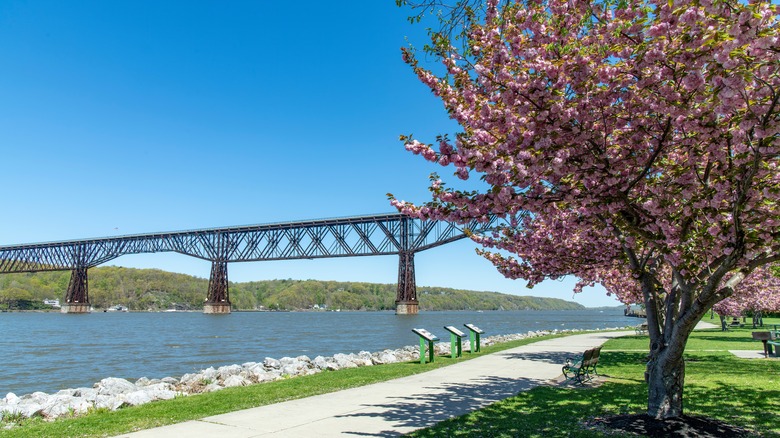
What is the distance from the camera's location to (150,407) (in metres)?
11.1

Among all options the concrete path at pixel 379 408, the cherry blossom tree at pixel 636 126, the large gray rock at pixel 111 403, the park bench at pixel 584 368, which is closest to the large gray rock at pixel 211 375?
the large gray rock at pixel 111 403

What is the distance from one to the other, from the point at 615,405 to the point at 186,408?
320 inches

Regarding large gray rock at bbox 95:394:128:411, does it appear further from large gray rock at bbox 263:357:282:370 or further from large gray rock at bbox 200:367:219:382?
large gray rock at bbox 263:357:282:370

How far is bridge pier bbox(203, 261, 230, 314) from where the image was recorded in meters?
115

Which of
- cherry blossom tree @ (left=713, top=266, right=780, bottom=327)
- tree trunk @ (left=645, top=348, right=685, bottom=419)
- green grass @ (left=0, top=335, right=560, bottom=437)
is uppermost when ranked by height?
cherry blossom tree @ (left=713, top=266, right=780, bottom=327)

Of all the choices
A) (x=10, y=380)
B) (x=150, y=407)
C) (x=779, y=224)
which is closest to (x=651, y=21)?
(x=779, y=224)

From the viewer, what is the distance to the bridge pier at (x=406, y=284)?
324 feet

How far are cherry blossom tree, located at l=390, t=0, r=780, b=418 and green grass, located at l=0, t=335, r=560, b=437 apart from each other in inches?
216

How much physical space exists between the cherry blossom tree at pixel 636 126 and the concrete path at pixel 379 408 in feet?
11.6

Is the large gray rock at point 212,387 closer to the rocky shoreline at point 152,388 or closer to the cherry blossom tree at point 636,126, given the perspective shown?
the rocky shoreline at point 152,388

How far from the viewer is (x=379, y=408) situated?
33.7 ft

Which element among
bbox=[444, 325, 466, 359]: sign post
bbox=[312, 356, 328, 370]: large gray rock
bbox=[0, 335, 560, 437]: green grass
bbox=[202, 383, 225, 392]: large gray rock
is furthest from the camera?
bbox=[444, 325, 466, 359]: sign post

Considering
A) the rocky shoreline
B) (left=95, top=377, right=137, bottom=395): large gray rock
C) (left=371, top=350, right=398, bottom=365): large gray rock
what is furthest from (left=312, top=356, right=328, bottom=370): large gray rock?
(left=95, top=377, right=137, bottom=395): large gray rock

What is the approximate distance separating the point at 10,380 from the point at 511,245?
19323mm
